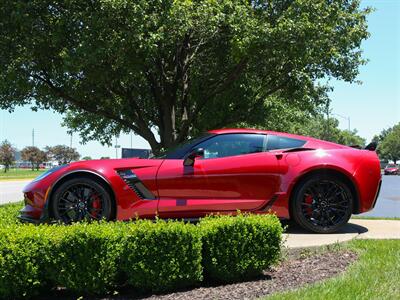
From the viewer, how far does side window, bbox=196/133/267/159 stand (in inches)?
243

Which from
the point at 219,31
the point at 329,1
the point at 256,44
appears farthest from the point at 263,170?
the point at 329,1

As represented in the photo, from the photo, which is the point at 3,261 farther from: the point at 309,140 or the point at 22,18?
the point at 22,18

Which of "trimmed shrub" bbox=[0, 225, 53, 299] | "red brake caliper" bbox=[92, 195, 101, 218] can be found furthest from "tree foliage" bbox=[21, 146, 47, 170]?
"trimmed shrub" bbox=[0, 225, 53, 299]

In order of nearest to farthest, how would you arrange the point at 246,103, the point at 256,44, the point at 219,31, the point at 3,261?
the point at 3,261
the point at 256,44
the point at 219,31
the point at 246,103

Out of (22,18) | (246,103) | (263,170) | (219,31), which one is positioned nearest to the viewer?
(263,170)

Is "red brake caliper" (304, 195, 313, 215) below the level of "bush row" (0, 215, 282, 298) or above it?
→ above

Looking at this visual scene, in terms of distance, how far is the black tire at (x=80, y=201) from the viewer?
18.9 feet

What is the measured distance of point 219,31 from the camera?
10.3 m

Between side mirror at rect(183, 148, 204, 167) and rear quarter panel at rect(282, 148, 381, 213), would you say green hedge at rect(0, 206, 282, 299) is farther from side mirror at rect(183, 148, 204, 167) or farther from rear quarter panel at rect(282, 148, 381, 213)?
rear quarter panel at rect(282, 148, 381, 213)

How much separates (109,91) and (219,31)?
10.2 feet

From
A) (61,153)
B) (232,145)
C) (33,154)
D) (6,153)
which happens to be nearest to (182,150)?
(232,145)

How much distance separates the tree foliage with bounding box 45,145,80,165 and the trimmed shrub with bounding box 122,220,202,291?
85367 millimetres

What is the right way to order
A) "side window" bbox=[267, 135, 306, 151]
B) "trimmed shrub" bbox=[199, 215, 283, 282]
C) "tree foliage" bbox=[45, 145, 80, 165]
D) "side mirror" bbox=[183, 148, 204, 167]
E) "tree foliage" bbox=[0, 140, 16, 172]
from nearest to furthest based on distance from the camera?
"trimmed shrub" bbox=[199, 215, 283, 282] → "side mirror" bbox=[183, 148, 204, 167] → "side window" bbox=[267, 135, 306, 151] → "tree foliage" bbox=[0, 140, 16, 172] → "tree foliage" bbox=[45, 145, 80, 165]

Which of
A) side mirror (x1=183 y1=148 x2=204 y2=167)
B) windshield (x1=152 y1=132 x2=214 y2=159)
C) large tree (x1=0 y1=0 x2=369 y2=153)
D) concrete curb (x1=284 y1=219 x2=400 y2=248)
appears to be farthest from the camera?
large tree (x1=0 y1=0 x2=369 y2=153)
